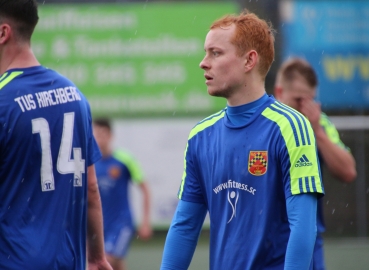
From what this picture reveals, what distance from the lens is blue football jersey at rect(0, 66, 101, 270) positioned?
356cm

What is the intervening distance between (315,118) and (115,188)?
14.4ft

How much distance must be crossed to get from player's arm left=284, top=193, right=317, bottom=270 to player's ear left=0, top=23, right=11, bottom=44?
1558mm

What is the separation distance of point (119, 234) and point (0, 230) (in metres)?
5.44

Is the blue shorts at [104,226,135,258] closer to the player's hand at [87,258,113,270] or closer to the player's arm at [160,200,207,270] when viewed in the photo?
the player's hand at [87,258,113,270]

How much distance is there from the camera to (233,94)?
11.9 ft

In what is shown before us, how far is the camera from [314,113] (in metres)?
5.11

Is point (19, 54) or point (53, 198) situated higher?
point (19, 54)

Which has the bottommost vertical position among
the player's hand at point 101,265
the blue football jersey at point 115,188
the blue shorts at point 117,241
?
the blue shorts at point 117,241

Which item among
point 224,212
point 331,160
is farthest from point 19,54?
point 331,160

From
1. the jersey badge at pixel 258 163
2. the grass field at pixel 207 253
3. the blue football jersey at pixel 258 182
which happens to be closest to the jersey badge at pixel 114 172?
the grass field at pixel 207 253

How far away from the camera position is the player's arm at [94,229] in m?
Answer: 3.95

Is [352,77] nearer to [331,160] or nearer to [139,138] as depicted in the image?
[139,138]

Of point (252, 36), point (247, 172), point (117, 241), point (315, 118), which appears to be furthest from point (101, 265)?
point (117, 241)

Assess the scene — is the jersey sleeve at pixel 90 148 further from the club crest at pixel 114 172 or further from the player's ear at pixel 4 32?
the club crest at pixel 114 172
